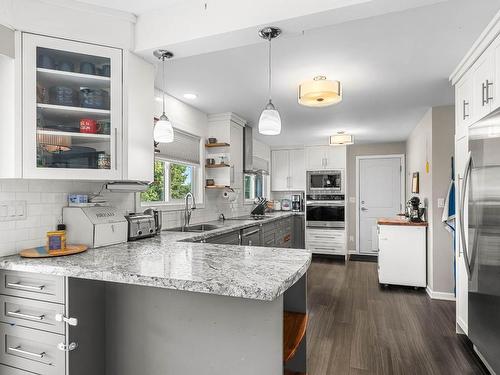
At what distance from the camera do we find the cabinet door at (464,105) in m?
2.60

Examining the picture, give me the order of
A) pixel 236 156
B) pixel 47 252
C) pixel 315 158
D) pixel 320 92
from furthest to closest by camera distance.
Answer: pixel 315 158
pixel 236 156
pixel 320 92
pixel 47 252

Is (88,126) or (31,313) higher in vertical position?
(88,126)

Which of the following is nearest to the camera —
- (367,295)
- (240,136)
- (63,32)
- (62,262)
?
(62,262)

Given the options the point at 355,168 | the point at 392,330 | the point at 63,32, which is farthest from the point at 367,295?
the point at 63,32

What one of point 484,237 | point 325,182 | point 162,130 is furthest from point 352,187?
point 162,130

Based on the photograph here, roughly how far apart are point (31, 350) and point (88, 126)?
4.12ft

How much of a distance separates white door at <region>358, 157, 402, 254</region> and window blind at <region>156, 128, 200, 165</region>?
4.24 m

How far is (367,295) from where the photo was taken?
3924 millimetres

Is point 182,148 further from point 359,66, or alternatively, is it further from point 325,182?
point 325,182

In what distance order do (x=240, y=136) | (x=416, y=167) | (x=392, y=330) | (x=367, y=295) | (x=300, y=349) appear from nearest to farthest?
(x=300, y=349)
(x=392, y=330)
(x=367, y=295)
(x=240, y=136)
(x=416, y=167)

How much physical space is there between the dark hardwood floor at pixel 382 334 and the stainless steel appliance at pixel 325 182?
2.38 m

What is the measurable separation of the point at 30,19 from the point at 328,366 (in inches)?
116

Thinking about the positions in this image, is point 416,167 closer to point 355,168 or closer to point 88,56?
point 355,168

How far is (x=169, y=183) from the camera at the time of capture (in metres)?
3.49
